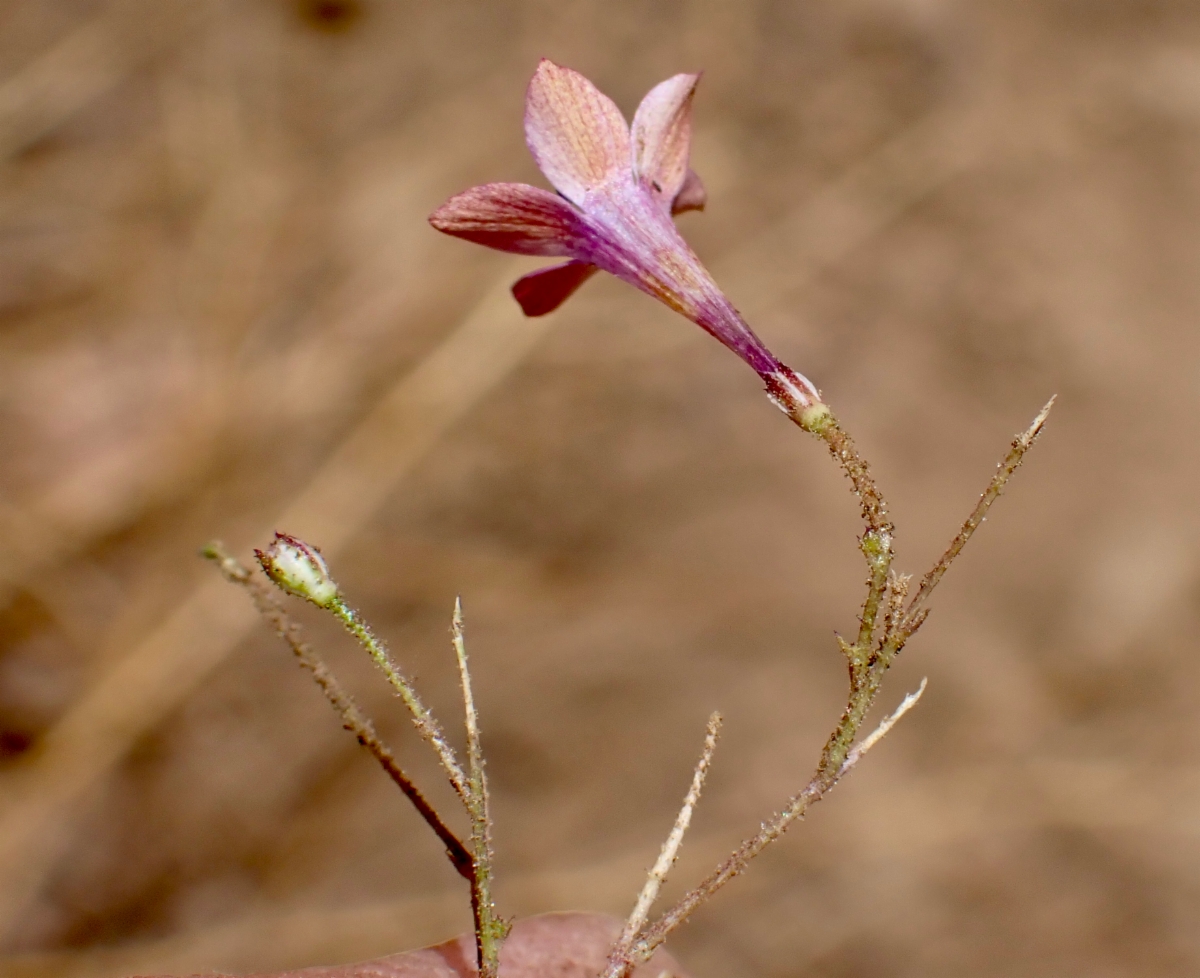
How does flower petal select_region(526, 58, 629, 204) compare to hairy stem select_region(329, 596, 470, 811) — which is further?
flower petal select_region(526, 58, 629, 204)

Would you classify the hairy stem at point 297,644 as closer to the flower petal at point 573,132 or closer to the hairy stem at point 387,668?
the hairy stem at point 387,668

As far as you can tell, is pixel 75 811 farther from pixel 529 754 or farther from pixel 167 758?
pixel 529 754

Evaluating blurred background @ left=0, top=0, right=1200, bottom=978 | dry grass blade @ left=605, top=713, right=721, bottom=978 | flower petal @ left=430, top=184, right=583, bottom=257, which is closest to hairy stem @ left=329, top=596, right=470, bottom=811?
dry grass blade @ left=605, top=713, right=721, bottom=978

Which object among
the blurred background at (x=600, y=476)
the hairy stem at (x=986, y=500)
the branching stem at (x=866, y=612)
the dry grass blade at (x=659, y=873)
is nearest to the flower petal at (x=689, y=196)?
the branching stem at (x=866, y=612)

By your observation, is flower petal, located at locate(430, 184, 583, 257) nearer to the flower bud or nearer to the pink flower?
the pink flower

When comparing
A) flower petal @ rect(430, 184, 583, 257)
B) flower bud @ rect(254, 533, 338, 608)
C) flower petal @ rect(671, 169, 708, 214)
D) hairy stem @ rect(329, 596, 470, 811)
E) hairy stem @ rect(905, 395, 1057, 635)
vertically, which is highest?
flower petal @ rect(671, 169, 708, 214)

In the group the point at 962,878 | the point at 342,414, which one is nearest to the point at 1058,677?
the point at 962,878

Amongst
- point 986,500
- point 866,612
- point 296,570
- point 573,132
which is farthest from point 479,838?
point 573,132

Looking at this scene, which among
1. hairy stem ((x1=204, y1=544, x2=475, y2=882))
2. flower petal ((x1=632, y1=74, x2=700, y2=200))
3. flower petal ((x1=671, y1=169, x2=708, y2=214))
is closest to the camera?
hairy stem ((x1=204, y1=544, x2=475, y2=882))
